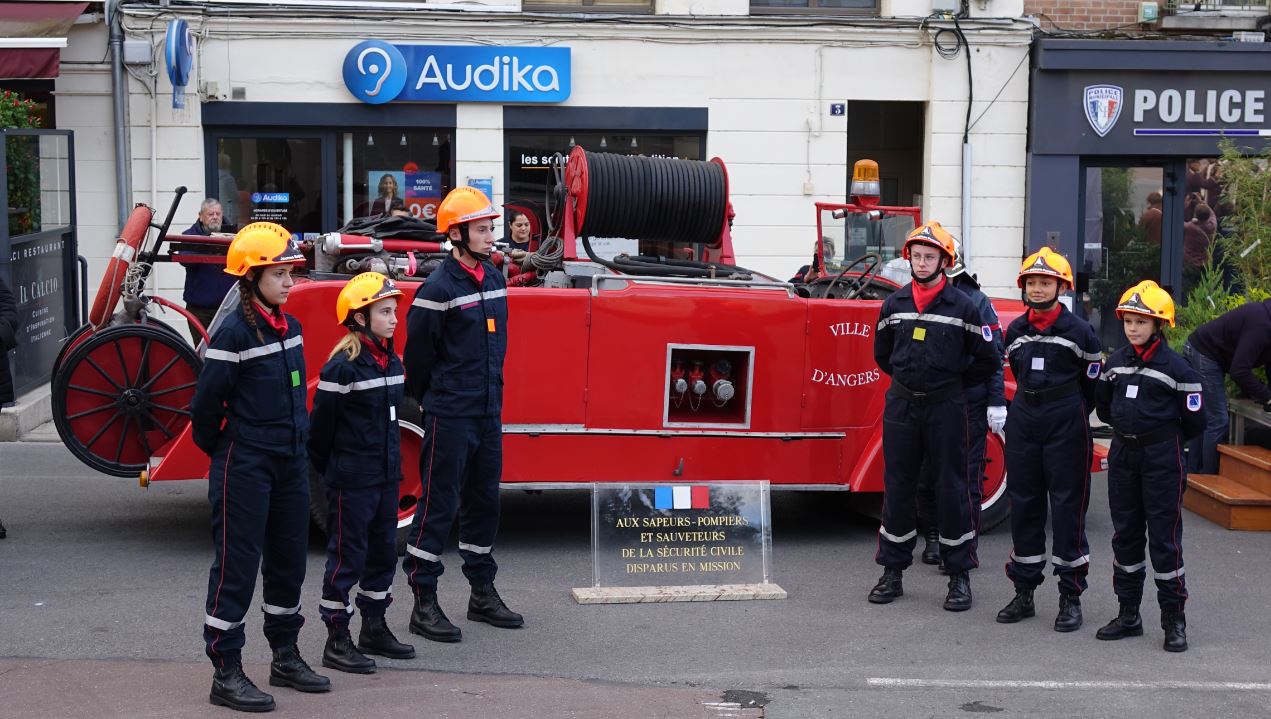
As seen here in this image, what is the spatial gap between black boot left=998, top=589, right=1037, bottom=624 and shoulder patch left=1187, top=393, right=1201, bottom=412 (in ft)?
4.07

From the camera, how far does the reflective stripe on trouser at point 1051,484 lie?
23.9 feet

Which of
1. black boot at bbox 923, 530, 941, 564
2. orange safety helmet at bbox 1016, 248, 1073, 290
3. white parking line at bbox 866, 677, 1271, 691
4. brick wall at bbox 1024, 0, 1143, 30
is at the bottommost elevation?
white parking line at bbox 866, 677, 1271, 691

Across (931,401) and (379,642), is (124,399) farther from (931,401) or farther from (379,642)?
(931,401)

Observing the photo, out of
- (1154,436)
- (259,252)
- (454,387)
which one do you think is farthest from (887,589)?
(259,252)

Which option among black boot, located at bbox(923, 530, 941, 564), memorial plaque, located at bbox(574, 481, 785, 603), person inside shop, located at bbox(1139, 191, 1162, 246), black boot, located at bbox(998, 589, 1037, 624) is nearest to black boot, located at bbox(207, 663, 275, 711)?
memorial plaque, located at bbox(574, 481, 785, 603)

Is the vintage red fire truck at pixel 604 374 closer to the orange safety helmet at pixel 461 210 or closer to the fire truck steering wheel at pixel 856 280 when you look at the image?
the fire truck steering wheel at pixel 856 280

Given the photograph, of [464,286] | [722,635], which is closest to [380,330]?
[464,286]

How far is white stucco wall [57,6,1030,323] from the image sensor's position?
50.2 feet

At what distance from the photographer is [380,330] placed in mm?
6328

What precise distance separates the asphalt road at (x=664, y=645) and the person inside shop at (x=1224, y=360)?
41.8 inches

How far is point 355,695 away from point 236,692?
49 centimetres

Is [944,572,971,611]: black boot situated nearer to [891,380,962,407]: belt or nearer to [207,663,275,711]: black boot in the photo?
[891,380,962,407]: belt

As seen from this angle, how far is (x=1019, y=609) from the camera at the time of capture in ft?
24.7

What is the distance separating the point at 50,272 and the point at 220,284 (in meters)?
2.29
